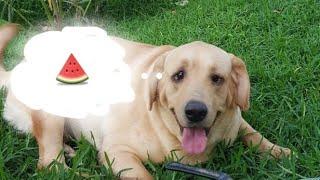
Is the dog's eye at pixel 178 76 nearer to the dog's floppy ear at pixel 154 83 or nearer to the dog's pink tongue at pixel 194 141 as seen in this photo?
the dog's floppy ear at pixel 154 83

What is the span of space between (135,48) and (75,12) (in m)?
2.07

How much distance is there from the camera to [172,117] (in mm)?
3375

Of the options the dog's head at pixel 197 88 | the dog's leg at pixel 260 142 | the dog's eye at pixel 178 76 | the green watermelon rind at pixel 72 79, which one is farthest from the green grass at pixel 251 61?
the dog's eye at pixel 178 76

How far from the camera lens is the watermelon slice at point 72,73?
3.85 meters

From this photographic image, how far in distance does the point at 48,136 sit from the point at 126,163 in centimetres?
54

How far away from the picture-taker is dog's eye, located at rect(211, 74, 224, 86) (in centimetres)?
328

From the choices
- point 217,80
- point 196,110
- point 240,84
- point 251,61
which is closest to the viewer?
point 196,110

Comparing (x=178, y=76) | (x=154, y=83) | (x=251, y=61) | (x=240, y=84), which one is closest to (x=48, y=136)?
(x=154, y=83)

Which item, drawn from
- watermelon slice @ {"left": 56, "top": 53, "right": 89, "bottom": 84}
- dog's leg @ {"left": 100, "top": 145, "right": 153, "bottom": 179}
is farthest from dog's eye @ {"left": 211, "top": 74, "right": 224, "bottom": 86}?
watermelon slice @ {"left": 56, "top": 53, "right": 89, "bottom": 84}

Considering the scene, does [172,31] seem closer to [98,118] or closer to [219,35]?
[219,35]

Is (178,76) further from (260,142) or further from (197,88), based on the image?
(260,142)

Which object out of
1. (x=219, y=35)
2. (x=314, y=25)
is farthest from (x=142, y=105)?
(x=314, y=25)

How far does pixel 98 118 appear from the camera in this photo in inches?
146

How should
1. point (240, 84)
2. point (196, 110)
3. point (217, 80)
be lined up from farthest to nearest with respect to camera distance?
point (240, 84)
point (217, 80)
point (196, 110)
